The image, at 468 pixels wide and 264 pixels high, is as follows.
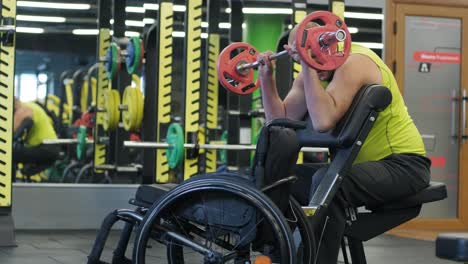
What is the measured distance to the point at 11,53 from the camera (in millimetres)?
4574

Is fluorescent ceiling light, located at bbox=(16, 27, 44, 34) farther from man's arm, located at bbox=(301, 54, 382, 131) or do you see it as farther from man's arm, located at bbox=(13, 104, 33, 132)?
man's arm, located at bbox=(301, 54, 382, 131)

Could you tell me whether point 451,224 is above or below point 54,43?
below

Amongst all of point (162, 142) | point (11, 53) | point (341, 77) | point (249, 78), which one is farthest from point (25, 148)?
point (341, 77)

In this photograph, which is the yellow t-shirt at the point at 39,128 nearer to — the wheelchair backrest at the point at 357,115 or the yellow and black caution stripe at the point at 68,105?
the yellow and black caution stripe at the point at 68,105

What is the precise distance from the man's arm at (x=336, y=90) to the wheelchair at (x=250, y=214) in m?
0.04

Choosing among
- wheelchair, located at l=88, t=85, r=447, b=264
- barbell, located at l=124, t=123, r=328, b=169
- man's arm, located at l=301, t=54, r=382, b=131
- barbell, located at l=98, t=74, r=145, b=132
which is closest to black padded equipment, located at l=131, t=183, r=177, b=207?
wheelchair, located at l=88, t=85, r=447, b=264

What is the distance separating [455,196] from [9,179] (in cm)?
342

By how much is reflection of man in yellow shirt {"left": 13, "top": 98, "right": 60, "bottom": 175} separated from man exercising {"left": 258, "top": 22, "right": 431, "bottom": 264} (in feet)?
13.9

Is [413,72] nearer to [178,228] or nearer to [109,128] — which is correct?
[109,128]

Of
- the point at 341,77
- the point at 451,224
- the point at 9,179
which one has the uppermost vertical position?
the point at 341,77

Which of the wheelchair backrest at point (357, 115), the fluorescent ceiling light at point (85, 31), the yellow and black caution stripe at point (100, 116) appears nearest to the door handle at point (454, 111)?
the yellow and black caution stripe at point (100, 116)

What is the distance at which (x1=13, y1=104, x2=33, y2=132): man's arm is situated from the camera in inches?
260

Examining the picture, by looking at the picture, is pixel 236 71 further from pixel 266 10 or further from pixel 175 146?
pixel 266 10

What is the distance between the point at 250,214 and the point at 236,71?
2.51 ft
